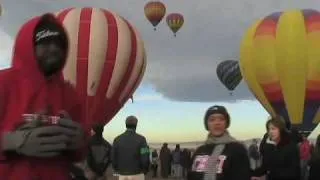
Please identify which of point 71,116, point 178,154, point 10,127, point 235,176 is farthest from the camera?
point 178,154

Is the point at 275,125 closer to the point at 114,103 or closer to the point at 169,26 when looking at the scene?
the point at 114,103

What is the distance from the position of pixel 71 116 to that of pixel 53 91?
0.69 ft

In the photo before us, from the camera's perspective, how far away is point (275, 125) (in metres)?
6.55

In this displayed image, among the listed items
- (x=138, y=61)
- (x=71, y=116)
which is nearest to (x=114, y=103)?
(x=138, y=61)

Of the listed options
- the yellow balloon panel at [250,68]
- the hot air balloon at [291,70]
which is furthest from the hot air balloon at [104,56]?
the hot air balloon at [291,70]

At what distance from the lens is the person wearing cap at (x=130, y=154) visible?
9602mm

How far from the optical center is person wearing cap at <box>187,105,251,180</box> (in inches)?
198

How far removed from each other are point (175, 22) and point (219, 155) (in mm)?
25849

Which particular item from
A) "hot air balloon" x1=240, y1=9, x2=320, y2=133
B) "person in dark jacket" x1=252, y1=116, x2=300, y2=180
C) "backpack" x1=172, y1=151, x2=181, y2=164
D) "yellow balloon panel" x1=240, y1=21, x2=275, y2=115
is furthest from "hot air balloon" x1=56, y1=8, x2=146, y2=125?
"person in dark jacket" x1=252, y1=116, x2=300, y2=180

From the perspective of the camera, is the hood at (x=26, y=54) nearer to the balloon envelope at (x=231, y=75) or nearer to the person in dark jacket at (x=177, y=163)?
the person in dark jacket at (x=177, y=163)

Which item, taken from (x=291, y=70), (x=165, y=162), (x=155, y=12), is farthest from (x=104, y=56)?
(x=155, y=12)

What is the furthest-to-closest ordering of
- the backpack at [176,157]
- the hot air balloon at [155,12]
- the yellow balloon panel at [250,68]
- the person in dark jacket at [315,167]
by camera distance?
the hot air balloon at [155,12]
the backpack at [176,157]
the yellow balloon panel at [250,68]
the person in dark jacket at [315,167]

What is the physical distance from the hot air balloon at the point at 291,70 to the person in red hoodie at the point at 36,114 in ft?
53.3

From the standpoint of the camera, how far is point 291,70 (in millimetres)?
19234
